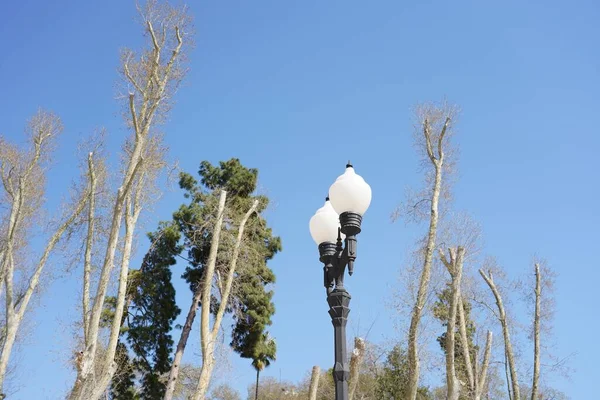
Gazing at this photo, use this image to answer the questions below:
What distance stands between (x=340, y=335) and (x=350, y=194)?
4.18 ft

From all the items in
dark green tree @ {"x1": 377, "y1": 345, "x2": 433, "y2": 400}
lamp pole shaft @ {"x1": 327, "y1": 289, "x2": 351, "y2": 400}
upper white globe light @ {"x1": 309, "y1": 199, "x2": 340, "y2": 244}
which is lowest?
lamp pole shaft @ {"x1": 327, "y1": 289, "x2": 351, "y2": 400}

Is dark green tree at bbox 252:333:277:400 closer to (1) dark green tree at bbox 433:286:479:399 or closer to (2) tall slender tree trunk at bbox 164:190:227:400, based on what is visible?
(2) tall slender tree trunk at bbox 164:190:227:400

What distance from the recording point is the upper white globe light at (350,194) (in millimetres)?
5250

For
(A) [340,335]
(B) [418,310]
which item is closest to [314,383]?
(B) [418,310]

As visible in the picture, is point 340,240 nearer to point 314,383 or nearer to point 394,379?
point 314,383

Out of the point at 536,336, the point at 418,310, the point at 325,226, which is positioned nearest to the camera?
the point at 325,226

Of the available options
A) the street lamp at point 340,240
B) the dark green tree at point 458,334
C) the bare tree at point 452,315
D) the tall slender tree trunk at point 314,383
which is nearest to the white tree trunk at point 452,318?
the bare tree at point 452,315

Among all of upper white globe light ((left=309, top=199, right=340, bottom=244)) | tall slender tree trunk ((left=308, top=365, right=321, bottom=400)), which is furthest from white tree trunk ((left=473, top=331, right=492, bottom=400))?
upper white globe light ((left=309, top=199, right=340, bottom=244))

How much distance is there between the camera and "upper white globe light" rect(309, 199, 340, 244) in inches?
224

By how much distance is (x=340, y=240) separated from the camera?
555 centimetres

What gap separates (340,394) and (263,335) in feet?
47.0

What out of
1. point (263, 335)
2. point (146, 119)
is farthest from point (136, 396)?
point (146, 119)

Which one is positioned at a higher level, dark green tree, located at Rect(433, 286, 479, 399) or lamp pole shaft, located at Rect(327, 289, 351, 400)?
dark green tree, located at Rect(433, 286, 479, 399)

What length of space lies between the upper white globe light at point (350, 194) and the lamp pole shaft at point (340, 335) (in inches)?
30.5
